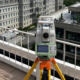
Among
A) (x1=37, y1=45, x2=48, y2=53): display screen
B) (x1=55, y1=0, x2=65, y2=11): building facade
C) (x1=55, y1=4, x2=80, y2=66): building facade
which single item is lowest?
(x1=55, y1=4, x2=80, y2=66): building facade

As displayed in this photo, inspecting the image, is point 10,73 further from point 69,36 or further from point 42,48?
point 69,36

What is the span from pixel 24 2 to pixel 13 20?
16.7ft

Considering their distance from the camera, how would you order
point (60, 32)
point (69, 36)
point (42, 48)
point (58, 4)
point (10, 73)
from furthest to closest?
point (58, 4)
point (60, 32)
point (69, 36)
point (10, 73)
point (42, 48)

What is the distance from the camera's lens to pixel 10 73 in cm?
302

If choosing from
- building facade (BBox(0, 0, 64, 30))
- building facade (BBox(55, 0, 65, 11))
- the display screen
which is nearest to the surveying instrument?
the display screen

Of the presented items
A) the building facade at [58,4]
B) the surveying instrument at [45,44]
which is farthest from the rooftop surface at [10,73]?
the building facade at [58,4]

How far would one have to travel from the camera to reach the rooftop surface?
2.88m

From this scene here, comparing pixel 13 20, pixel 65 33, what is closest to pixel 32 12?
pixel 13 20

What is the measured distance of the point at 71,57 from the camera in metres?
10.2

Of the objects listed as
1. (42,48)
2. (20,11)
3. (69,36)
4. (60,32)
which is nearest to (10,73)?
(42,48)

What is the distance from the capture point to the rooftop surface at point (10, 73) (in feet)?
9.46

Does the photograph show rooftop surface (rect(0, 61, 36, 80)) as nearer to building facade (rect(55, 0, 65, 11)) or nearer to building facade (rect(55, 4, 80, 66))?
building facade (rect(55, 4, 80, 66))

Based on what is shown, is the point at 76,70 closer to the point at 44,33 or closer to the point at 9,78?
the point at 44,33

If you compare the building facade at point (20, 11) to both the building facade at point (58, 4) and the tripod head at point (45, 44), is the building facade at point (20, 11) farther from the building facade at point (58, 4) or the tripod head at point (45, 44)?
the tripod head at point (45, 44)
